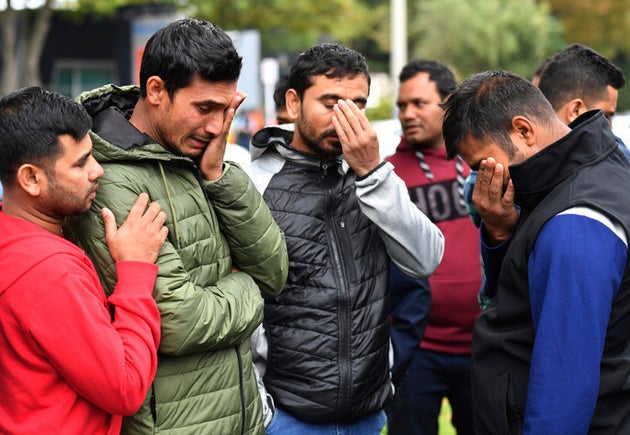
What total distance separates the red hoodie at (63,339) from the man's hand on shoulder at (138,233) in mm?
79

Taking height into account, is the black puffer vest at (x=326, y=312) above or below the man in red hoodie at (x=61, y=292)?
below

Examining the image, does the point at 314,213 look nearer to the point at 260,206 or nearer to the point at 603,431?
the point at 260,206

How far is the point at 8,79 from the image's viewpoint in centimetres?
1841

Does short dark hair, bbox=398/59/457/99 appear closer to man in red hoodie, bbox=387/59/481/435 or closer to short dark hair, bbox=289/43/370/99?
man in red hoodie, bbox=387/59/481/435

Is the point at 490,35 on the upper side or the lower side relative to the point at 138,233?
lower

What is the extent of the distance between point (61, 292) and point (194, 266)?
0.50 metres

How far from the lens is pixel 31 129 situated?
7.73 ft

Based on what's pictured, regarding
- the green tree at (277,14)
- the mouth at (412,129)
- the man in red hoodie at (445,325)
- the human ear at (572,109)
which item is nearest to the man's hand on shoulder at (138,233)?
the man in red hoodie at (445,325)

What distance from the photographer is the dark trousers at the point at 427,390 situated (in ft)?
14.6

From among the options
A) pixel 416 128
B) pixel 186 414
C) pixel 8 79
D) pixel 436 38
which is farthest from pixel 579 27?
pixel 186 414

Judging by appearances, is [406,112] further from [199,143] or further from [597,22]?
[597,22]

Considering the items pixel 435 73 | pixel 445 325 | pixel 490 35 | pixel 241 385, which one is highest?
pixel 435 73

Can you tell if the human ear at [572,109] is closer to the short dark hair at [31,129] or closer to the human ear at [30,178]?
the short dark hair at [31,129]

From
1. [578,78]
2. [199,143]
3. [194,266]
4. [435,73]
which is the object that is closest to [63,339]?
[194,266]
